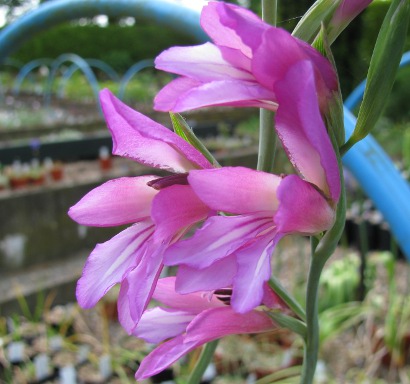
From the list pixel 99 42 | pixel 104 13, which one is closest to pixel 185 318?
pixel 104 13

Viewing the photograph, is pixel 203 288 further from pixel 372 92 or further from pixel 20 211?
pixel 20 211

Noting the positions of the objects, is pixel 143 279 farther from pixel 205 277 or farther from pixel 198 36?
pixel 198 36

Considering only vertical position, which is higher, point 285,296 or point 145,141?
point 145,141

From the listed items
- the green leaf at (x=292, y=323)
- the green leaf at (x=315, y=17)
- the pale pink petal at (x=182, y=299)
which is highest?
the green leaf at (x=315, y=17)

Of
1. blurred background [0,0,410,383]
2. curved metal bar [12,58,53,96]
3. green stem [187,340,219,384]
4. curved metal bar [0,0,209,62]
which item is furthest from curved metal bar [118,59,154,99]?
green stem [187,340,219,384]

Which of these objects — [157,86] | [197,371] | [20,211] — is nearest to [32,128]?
[20,211]

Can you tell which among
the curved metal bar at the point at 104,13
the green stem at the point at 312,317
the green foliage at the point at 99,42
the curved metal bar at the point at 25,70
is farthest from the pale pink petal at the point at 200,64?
the green foliage at the point at 99,42

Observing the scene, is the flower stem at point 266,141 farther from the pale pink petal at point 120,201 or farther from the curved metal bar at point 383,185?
the curved metal bar at point 383,185
